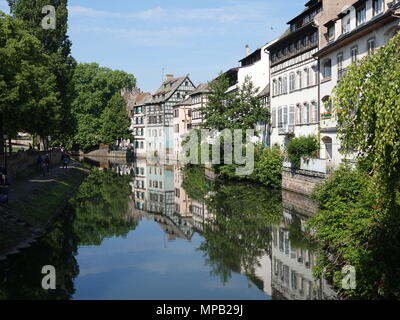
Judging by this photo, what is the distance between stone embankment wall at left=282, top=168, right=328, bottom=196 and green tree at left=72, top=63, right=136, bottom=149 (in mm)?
70143

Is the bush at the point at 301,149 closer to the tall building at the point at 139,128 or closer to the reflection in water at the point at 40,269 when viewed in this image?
the reflection in water at the point at 40,269

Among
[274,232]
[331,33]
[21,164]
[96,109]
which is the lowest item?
[274,232]

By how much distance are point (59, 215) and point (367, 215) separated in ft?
65.6

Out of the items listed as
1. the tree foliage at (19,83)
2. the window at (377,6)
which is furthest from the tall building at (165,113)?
the window at (377,6)

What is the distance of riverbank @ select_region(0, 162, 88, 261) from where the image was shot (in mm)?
21483

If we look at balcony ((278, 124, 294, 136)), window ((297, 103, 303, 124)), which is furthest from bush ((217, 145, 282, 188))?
window ((297, 103, 303, 124))

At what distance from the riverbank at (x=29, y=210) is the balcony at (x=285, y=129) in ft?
61.6

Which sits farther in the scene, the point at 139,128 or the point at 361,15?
the point at 139,128

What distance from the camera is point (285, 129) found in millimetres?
45781

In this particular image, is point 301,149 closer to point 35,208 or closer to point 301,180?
point 301,180

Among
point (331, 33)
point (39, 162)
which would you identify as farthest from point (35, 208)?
point (331, 33)

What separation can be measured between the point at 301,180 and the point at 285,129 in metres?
10.3

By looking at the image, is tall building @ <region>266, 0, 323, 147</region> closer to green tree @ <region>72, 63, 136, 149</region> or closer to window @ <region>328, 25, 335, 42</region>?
window @ <region>328, 25, 335, 42</region>
